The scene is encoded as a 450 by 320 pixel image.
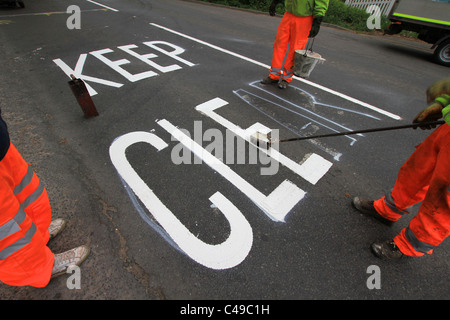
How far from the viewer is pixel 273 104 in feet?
13.2

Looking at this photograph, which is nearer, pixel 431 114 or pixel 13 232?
pixel 13 232

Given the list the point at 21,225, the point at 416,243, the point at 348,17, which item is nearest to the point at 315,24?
the point at 416,243

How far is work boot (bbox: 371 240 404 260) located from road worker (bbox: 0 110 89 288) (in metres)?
2.63

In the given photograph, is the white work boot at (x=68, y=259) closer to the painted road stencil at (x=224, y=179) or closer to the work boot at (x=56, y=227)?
the work boot at (x=56, y=227)

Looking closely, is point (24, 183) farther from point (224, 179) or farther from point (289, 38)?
point (289, 38)

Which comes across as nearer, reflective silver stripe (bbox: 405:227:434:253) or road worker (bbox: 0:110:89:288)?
road worker (bbox: 0:110:89:288)

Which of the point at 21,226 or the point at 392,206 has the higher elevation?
the point at 392,206

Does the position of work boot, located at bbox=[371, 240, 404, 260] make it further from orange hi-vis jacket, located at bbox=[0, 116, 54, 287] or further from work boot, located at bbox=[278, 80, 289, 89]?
work boot, located at bbox=[278, 80, 289, 89]

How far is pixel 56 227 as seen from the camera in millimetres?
1959

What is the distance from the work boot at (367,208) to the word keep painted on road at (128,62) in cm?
442

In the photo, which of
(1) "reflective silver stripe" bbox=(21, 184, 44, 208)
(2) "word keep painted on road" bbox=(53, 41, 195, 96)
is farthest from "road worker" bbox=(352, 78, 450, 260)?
(2) "word keep painted on road" bbox=(53, 41, 195, 96)

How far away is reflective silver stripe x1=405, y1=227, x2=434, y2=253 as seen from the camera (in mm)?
1744

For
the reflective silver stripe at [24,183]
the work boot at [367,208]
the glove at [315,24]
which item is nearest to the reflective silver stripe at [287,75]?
the glove at [315,24]

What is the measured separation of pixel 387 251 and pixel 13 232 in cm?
291
